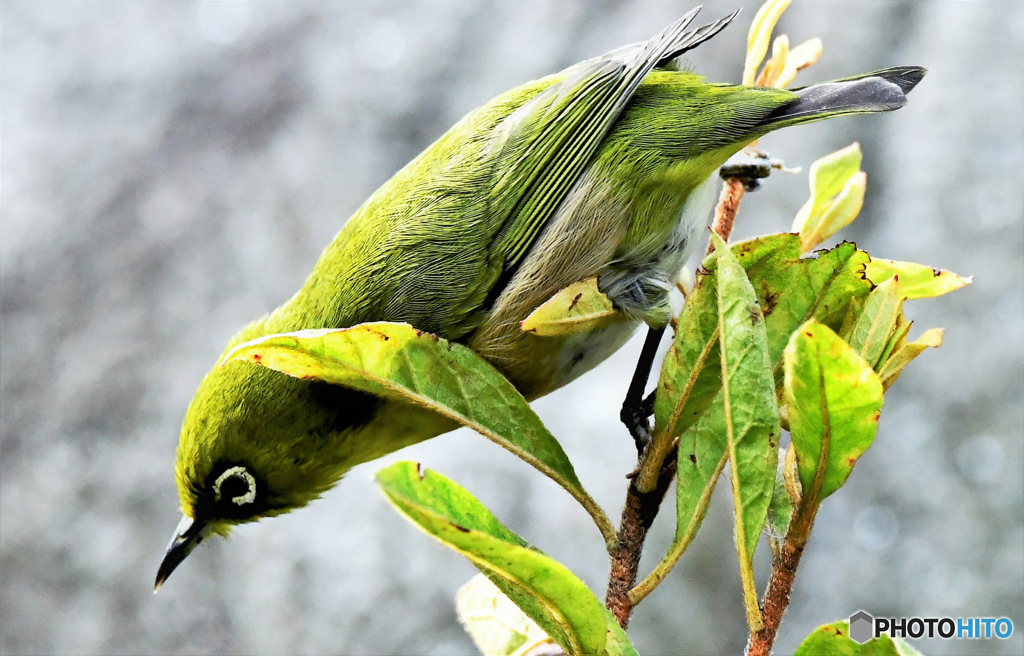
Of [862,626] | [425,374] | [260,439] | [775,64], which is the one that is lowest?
[862,626]

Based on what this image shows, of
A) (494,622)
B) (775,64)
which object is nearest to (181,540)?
(494,622)

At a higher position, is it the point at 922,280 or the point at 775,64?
the point at 775,64

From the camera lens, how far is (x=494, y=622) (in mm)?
1276

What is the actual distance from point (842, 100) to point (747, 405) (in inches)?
37.0

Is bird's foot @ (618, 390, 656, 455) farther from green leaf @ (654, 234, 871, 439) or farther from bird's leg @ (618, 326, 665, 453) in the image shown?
green leaf @ (654, 234, 871, 439)

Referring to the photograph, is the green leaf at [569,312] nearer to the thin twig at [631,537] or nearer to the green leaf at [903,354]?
the thin twig at [631,537]

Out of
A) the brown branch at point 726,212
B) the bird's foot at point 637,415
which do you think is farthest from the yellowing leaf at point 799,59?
the bird's foot at point 637,415

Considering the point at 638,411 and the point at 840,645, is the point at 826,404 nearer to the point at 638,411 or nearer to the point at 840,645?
the point at 840,645

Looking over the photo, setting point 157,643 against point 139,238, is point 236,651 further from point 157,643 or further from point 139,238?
point 139,238

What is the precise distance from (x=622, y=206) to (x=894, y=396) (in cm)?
248

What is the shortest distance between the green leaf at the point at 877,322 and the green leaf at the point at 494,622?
1.92ft

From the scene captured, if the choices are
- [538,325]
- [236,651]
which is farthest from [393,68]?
[538,325]

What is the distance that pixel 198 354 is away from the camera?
4145 millimetres

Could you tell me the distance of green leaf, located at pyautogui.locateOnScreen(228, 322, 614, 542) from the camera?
97cm
